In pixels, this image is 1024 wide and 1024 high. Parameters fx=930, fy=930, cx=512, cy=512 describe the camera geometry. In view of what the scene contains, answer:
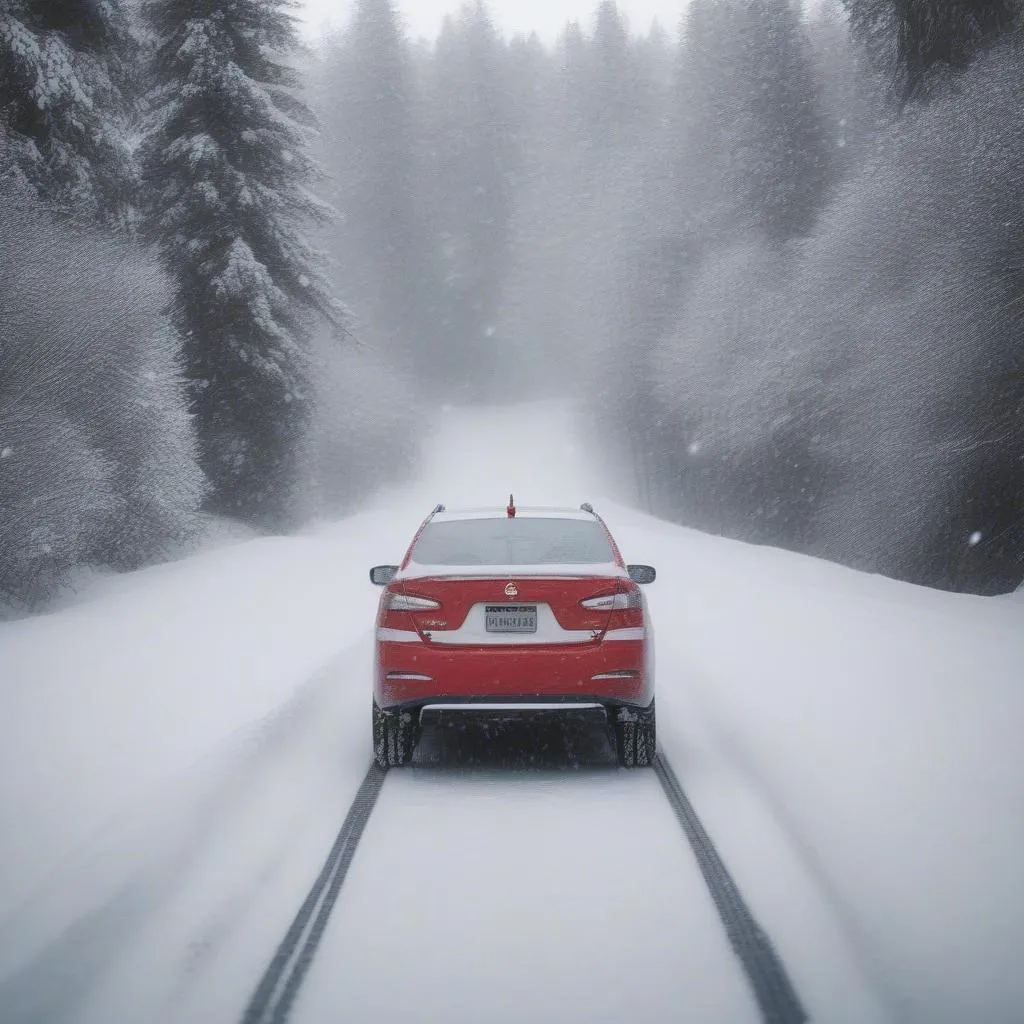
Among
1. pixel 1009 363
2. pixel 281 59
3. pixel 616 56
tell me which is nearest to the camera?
pixel 1009 363

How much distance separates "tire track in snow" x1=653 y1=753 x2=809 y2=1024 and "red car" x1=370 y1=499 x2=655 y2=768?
0.90 meters

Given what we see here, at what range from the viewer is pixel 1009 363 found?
15.3 m

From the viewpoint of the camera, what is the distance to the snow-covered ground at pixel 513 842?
10.8 ft

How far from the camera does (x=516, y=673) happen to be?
5449mm

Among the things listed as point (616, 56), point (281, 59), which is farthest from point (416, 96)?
point (281, 59)

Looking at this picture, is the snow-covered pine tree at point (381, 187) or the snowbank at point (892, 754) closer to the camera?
the snowbank at point (892, 754)

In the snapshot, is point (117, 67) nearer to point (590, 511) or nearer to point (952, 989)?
point (590, 511)

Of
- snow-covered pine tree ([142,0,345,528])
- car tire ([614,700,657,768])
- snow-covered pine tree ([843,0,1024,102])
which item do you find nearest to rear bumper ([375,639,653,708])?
car tire ([614,700,657,768])

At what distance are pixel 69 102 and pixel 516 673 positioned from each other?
16313 millimetres

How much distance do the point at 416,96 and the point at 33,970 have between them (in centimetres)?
6757

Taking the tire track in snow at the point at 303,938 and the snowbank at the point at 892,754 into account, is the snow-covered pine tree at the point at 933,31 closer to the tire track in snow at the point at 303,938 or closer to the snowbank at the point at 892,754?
the snowbank at the point at 892,754

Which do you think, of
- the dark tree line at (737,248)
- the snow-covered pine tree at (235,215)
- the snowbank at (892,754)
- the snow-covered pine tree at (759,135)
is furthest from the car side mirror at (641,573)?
→ the snow-covered pine tree at (759,135)

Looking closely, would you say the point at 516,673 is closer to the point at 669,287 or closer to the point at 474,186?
the point at 669,287

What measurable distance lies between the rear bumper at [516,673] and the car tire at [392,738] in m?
0.30
